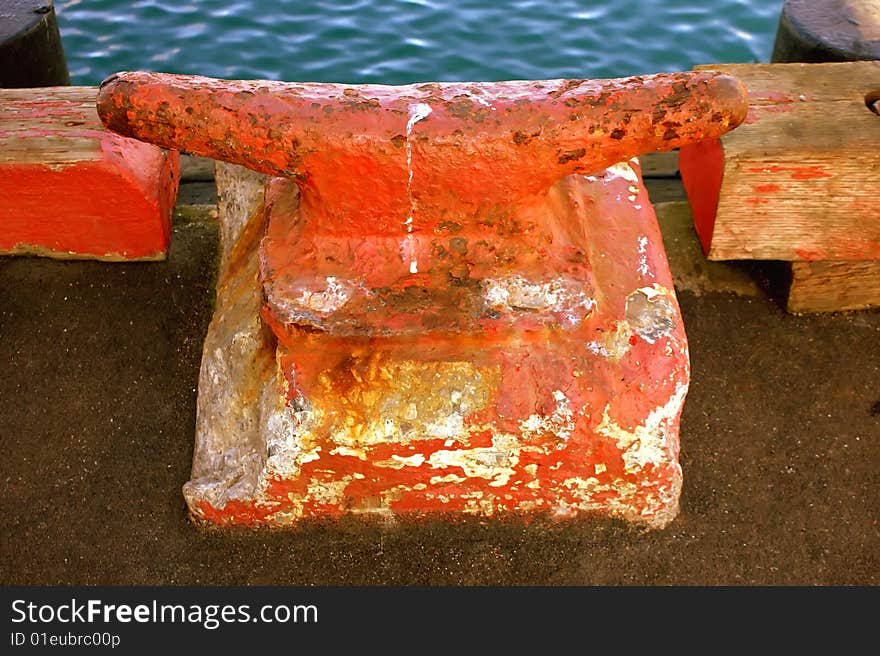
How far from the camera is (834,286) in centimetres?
296

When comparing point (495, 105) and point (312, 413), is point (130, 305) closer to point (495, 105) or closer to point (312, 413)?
point (312, 413)

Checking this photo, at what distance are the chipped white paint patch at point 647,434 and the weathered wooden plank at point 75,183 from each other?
1.53 meters

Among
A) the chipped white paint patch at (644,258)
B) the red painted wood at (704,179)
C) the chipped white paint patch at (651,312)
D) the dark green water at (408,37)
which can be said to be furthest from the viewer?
the dark green water at (408,37)

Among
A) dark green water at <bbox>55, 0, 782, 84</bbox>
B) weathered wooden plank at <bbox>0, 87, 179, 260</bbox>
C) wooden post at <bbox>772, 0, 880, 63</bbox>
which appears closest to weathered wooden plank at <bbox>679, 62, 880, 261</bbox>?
wooden post at <bbox>772, 0, 880, 63</bbox>

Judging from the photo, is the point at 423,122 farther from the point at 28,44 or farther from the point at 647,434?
the point at 28,44

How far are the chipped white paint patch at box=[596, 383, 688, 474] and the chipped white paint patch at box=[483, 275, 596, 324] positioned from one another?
247mm

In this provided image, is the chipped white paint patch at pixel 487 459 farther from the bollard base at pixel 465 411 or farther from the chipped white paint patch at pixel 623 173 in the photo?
the chipped white paint patch at pixel 623 173

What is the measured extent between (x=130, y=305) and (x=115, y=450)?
0.56 metres

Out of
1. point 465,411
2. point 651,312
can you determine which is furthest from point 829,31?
point 465,411

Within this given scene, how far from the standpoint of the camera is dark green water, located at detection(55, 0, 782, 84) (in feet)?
16.8

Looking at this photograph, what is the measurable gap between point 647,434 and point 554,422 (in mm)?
231

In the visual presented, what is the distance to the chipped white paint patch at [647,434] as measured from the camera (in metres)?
2.19

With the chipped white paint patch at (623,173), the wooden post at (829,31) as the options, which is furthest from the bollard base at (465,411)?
the wooden post at (829,31)

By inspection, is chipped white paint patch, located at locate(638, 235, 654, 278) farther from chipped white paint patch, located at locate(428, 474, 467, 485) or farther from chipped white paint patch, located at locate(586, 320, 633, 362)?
chipped white paint patch, located at locate(428, 474, 467, 485)
